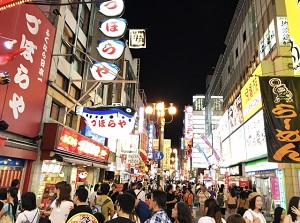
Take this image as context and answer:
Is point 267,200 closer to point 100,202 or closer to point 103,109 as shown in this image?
point 103,109

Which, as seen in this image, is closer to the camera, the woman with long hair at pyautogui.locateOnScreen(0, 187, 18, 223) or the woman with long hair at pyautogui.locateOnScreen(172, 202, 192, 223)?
the woman with long hair at pyautogui.locateOnScreen(172, 202, 192, 223)

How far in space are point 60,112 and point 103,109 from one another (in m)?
4.34

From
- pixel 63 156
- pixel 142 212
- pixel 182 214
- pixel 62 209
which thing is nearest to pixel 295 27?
pixel 182 214

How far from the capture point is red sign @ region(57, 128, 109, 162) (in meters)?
13.6

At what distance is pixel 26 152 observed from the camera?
11.3 meters

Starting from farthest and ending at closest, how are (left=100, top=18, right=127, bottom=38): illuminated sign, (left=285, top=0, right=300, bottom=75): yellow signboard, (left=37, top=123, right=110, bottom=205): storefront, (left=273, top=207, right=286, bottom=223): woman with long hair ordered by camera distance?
1. (left=100, top=18, right=127, bottom=38): illuminated sign
2. (left=37, top=123, right=110, bottom=205): storefront
3. (left=285, top=0, right=300, bottom=75): yellow signboard
4. (left=273, top=207, right=286, bottom=223): woman with long hair

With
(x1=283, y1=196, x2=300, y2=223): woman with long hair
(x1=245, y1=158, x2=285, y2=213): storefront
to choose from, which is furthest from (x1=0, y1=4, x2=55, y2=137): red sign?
(x1=245, y1=158, x2=285, y2=213): storefront

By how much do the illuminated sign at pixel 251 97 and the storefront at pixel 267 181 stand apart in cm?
335

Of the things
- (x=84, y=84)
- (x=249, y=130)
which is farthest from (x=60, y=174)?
(x=249, y=130)

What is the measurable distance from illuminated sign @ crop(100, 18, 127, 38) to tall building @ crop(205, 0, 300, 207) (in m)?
8.85

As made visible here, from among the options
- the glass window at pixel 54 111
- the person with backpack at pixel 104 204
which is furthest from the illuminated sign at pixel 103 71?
the person with backpack at pixel 104 204

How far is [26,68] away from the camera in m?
11.1

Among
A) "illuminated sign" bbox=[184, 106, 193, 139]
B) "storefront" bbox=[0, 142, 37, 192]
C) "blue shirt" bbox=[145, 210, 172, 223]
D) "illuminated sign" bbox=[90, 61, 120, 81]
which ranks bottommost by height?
"blue shirt" bbox=[145, 210, 172, 223]

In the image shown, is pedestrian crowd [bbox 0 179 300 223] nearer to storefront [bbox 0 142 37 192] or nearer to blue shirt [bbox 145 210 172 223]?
blue shirt [bbox 145 210 172 223]
